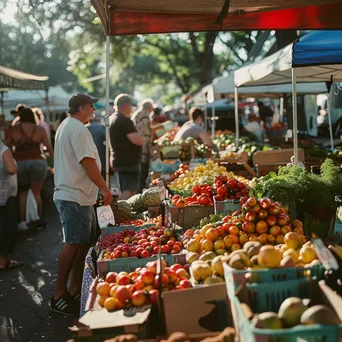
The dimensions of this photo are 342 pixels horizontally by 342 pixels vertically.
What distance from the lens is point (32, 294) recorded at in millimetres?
7016

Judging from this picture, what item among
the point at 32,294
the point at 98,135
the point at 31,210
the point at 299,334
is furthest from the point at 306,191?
the point at 31,210

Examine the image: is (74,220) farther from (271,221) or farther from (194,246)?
(271,221)

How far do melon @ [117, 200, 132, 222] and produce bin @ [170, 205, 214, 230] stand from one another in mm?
1321

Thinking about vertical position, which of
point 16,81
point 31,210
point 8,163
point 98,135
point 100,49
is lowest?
point 31,210

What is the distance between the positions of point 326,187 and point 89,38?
27.6 m

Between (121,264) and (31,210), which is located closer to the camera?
(121,264)

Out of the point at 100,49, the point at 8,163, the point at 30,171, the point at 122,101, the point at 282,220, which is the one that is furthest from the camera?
the point at 100,49

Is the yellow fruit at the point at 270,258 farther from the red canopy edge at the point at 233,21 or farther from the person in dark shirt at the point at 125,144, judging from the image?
the person in dark shirt at the point at 125,144

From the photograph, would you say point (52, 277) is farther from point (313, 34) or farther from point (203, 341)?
point (203, 341)

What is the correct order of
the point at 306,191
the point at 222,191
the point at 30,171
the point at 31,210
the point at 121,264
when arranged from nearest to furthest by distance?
the point at 121,264 < the point at 306,191 < the point at 222,191 < the point at 30,171 < the point at 31,210

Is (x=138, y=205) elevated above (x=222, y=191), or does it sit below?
below

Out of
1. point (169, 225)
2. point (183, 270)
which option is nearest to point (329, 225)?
point (169, 225)

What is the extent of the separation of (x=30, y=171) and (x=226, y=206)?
564cm

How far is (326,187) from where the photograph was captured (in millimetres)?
5746
